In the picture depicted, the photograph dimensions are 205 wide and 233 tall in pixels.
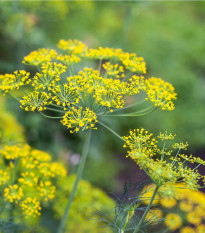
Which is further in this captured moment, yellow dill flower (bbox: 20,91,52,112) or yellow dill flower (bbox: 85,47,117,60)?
yellow dill flower (bbox: 85,47,117,60)

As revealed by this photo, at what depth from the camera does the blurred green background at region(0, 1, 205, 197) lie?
A: 3.85m

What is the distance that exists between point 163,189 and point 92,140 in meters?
3.08

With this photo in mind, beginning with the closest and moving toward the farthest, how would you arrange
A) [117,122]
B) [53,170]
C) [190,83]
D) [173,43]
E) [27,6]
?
[53,170]
[27,6]
[117,122]
[190,83]
[173,43]

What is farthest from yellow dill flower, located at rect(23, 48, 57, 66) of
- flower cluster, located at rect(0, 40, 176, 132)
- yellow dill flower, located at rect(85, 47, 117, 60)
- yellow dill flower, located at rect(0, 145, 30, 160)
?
yellow dill flower, located at rect(0, 145, 30, 160)

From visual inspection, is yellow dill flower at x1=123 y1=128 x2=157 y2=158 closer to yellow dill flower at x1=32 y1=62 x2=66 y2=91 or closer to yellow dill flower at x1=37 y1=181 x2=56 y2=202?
yellow dill flower at x1=32 y1=62 x2=66 y2=91

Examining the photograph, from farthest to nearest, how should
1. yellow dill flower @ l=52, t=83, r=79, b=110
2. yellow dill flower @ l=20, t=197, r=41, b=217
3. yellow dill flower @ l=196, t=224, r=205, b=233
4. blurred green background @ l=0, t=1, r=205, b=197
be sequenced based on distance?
1. blurred green background @ l=0, t=1, r=205, b=197
2. yellow dill flower @ l=196, t=224, r=205, b=233
3. yellow dill flower @ l=20, t=197, r=41, b=217
4. yellow dill flower @ l=52, t=83, r=79, b=110

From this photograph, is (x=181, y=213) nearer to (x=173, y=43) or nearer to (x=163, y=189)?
(x=163, y=189)

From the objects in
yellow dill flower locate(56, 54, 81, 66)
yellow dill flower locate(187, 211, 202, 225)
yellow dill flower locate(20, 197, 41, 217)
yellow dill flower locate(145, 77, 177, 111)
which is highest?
yellow dill flower locate(56, 54, 81, 66)

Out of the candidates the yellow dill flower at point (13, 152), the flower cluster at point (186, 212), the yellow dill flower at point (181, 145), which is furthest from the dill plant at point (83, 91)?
the flower cluster at point (186, 212)

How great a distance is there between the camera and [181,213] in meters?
2.28

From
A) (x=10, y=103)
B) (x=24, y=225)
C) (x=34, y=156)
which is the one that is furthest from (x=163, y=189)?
(x=10, y=103)

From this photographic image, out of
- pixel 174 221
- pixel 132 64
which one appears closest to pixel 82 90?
pixel 132 64

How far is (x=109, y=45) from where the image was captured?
4672 mm

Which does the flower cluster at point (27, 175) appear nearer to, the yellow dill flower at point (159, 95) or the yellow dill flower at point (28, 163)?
the yellow dill flower at point (28, 163)
